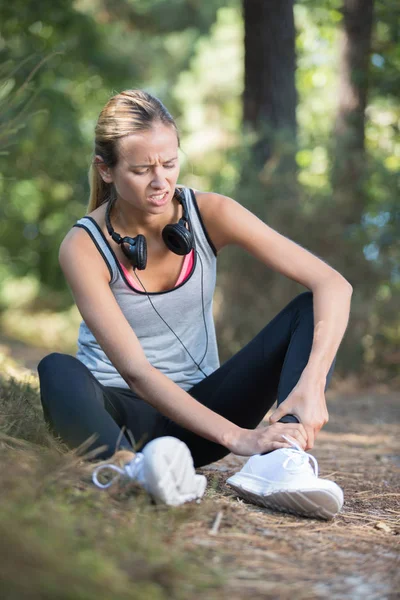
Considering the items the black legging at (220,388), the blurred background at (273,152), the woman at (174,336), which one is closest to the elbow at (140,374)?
the woman at (174,336)

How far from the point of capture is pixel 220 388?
2.71m

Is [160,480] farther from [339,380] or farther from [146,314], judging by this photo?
[339,380]

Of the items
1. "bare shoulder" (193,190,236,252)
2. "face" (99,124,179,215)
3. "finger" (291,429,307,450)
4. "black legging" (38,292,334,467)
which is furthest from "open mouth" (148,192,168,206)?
"finger" (291,429,307,450)

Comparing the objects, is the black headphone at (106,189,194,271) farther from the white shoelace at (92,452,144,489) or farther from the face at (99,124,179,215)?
the white shoelace at (92,452,144,489)

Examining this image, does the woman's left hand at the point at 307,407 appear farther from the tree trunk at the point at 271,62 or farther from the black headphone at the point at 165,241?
the tree trunk at the point at 271,62

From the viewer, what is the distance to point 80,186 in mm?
11742

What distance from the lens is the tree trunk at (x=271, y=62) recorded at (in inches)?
290

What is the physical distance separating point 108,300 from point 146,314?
294 mm

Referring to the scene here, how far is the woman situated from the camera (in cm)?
230

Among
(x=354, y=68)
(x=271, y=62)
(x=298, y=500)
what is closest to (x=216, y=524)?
(x=298, y=500)

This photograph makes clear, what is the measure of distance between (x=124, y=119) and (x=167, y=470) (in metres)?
1.24

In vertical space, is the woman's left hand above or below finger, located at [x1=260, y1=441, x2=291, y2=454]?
above

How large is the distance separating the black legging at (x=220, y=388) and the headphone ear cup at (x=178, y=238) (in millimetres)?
382

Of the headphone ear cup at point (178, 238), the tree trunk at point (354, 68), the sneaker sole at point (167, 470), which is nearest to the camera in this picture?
the sneaker sole at point (167, 470)
